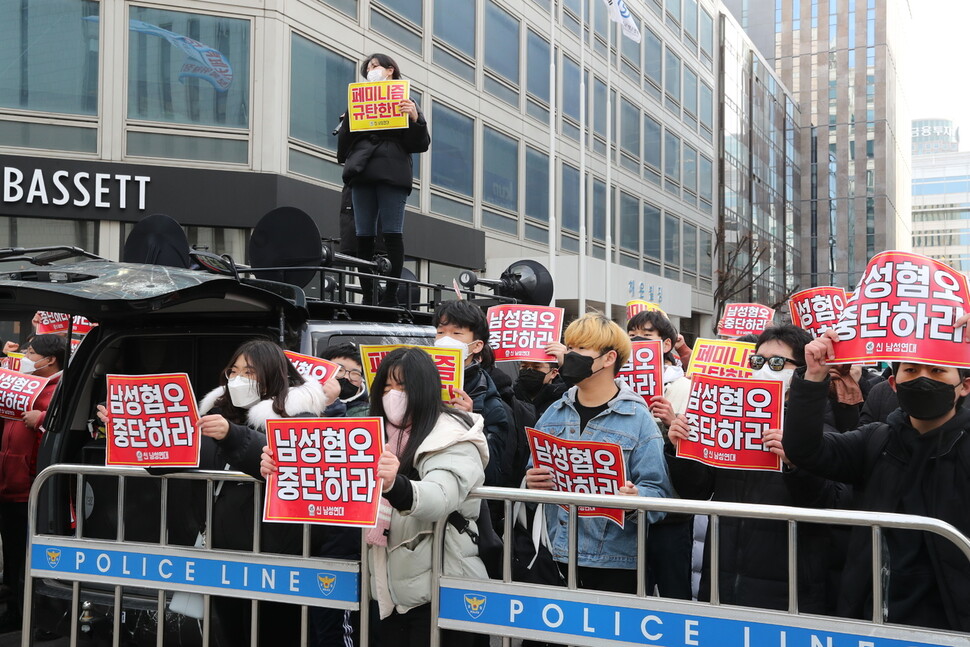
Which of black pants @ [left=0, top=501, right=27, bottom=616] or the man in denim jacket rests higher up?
the man in denim jacket

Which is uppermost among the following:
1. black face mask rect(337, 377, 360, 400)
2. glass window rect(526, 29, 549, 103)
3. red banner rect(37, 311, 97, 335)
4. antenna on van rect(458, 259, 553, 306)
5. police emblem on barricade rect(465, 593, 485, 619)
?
glass window rect(526, 29, 549, 103)

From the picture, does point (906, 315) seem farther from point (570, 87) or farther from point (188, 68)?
point (570, 87)

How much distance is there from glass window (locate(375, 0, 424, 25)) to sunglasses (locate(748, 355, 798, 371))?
17.3 meters

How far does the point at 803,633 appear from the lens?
3043 millimetres

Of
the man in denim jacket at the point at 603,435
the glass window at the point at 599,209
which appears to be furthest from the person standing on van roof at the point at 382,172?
the glass window at the point at 599,209

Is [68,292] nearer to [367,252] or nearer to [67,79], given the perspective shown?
[367,252]

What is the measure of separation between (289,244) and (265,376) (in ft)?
7.13

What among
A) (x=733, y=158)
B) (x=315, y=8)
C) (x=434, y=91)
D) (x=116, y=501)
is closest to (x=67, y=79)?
(x=315, y=8)

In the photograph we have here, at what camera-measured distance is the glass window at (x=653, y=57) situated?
3628 cm

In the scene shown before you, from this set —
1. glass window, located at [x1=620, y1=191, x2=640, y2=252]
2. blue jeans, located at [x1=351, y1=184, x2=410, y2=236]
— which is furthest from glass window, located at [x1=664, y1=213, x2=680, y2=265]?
blue jeans, located at [x1=351, y1=184, x2=410, y2=236]

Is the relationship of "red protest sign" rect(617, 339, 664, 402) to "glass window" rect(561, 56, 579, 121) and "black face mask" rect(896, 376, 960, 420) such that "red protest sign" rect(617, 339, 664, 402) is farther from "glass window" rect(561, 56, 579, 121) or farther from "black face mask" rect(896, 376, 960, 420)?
"glass window" rect(561, 56, 579, 121)

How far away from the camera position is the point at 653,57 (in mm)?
37312

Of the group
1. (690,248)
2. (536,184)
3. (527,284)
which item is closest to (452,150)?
(536,184)

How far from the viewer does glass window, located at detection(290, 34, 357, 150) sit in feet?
57.8
